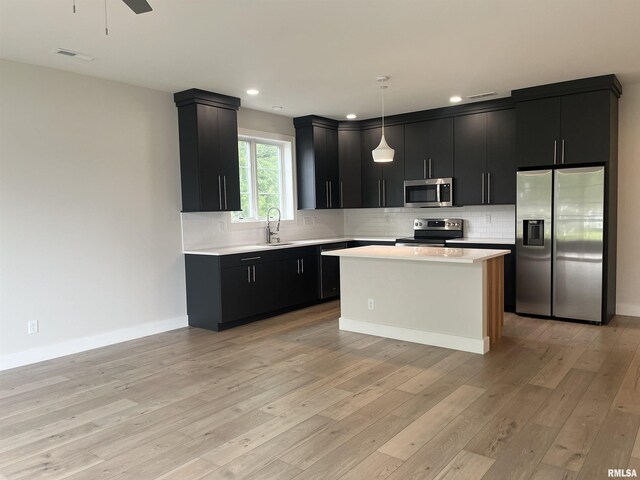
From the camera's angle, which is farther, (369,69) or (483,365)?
(369,69)

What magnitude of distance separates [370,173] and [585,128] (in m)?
3.01

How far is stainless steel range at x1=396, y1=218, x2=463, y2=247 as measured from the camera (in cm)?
658

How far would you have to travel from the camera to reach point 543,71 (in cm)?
484

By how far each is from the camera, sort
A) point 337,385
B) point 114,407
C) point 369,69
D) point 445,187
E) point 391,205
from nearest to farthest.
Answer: point 114,407, point 337,385, point 369,69, point 445,187, point 391,205

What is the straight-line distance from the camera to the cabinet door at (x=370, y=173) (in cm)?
727

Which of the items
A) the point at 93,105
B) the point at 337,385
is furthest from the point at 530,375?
the point at 93,105

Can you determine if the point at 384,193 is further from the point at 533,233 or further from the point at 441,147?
the point at 533,233

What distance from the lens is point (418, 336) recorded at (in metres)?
4.73

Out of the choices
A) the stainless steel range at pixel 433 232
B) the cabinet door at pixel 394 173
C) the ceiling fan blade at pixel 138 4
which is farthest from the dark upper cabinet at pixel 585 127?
the ceiling fan blade at pixel 138 4

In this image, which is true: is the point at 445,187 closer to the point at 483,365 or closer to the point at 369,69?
the point at 369,69

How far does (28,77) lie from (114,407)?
3.02 metres

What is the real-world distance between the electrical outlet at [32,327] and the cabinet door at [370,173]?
4.65 metres

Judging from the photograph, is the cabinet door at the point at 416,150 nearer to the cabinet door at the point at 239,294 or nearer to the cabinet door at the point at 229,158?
the cabinet door at the point at 229,158

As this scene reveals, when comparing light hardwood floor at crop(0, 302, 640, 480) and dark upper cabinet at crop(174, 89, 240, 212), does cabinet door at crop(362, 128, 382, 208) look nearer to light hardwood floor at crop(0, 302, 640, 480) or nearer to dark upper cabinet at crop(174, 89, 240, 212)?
dark upper cabinet at crop(174, 89, 240, 212)
